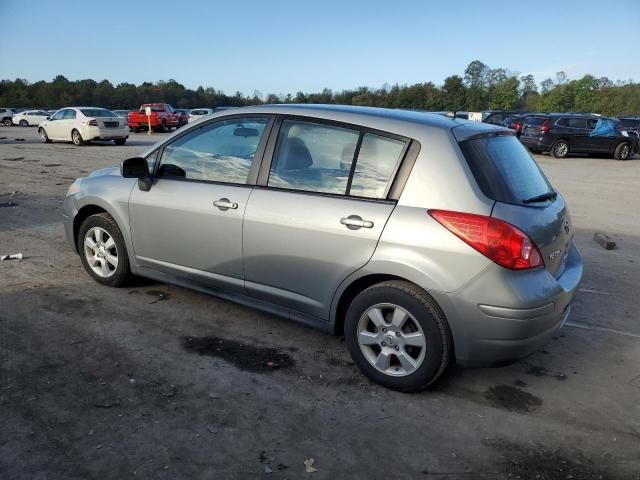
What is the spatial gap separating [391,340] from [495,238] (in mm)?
898

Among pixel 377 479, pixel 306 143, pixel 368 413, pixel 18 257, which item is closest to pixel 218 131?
pixel 306 143

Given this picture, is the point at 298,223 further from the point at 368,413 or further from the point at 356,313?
the point at 368,413

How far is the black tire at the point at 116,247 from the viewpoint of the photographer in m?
4.61

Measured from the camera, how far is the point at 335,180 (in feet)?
11.4

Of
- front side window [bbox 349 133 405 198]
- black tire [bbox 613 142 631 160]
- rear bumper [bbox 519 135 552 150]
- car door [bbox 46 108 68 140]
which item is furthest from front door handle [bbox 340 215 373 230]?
black tire [bbox 613 142 631 160]

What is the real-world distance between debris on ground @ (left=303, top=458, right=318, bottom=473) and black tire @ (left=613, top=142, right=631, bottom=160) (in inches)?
917

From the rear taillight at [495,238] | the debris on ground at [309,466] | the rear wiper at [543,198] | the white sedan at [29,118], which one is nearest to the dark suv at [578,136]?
the rear wiper at [543,198]

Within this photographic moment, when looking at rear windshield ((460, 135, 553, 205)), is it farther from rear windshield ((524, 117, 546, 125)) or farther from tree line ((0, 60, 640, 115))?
tree line ((0, 60, 640, 115))

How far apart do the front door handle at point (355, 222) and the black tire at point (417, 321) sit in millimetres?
379

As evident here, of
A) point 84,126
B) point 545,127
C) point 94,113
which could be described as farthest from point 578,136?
point 84,126

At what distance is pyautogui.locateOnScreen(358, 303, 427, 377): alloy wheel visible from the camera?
10.5 feet

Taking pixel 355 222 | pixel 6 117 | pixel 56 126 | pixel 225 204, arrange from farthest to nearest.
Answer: pixel 6 117 → pixel 56 126 → pixel 225 204 → pixel 355 222

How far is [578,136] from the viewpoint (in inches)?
843

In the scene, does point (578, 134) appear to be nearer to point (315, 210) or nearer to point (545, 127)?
point (545, 127)
